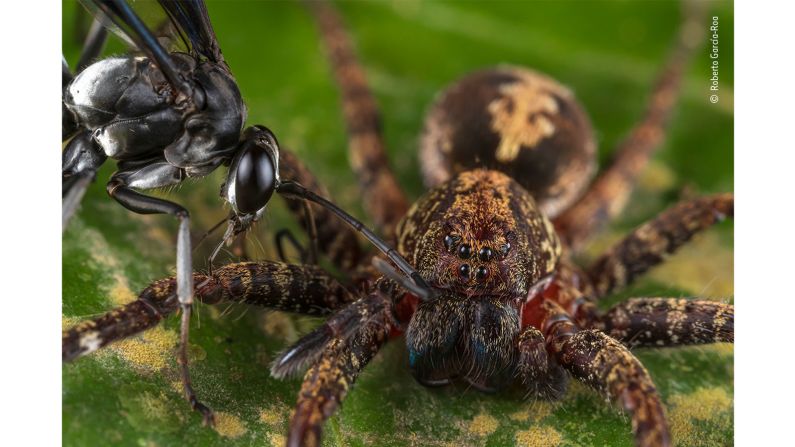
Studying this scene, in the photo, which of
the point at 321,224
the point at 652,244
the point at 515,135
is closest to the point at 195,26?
the point at 321,224

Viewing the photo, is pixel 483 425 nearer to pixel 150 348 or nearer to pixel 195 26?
pixel 150 348

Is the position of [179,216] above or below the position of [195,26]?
below

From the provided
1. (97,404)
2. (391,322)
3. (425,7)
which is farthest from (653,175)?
(97,404)

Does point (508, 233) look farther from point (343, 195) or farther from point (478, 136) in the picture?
point (343, 195)

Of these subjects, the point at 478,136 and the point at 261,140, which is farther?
the point at 478,136

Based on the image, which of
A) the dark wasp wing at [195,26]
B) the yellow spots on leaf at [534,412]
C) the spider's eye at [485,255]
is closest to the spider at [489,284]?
the spider's eye at [485,255]

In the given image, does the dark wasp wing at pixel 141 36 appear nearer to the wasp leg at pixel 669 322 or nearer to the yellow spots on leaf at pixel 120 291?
the yellow spots on leaf at pixel 120 291

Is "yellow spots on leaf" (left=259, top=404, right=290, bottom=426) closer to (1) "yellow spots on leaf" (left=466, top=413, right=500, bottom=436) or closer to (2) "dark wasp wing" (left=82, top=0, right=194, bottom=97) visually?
(1) "yellow spots on leaf" (left=466, top=413, right=500, bottom=436)
